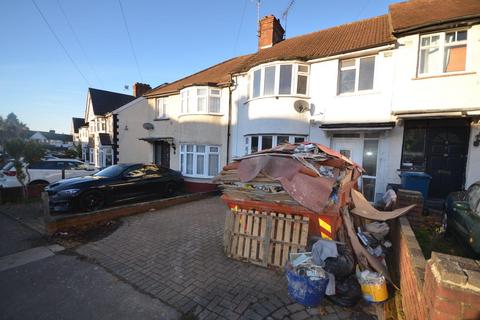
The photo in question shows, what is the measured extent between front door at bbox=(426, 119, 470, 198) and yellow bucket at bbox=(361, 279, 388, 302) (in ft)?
21.1

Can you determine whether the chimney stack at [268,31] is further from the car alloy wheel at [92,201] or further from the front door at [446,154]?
the car alloy wheel at [92,201]

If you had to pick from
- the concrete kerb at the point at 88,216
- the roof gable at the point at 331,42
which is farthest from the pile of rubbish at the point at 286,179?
the roof gable at the point at 331,42

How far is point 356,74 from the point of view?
329 inches

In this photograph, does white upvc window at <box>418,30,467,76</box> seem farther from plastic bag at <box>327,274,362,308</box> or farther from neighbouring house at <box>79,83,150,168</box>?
neighbouring house at <box>79,83,150,168</box>

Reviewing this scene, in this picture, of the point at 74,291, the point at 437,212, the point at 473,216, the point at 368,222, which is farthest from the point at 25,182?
the point at 437,212

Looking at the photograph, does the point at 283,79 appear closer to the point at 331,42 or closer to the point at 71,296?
the point at 331,42

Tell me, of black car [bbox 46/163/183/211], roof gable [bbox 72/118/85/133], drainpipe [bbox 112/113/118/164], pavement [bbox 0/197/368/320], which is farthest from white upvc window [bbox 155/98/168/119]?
roof gable [bbox 72/118/85/133]

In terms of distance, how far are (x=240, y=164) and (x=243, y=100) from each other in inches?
272

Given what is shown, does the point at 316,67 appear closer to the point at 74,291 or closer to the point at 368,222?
the point at 368,222

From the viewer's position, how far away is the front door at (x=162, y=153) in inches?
592

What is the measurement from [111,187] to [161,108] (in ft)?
26.8

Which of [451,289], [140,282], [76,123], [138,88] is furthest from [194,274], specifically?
[76,123]

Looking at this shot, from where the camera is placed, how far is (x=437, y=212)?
6719 mm

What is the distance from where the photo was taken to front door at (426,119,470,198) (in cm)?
725
